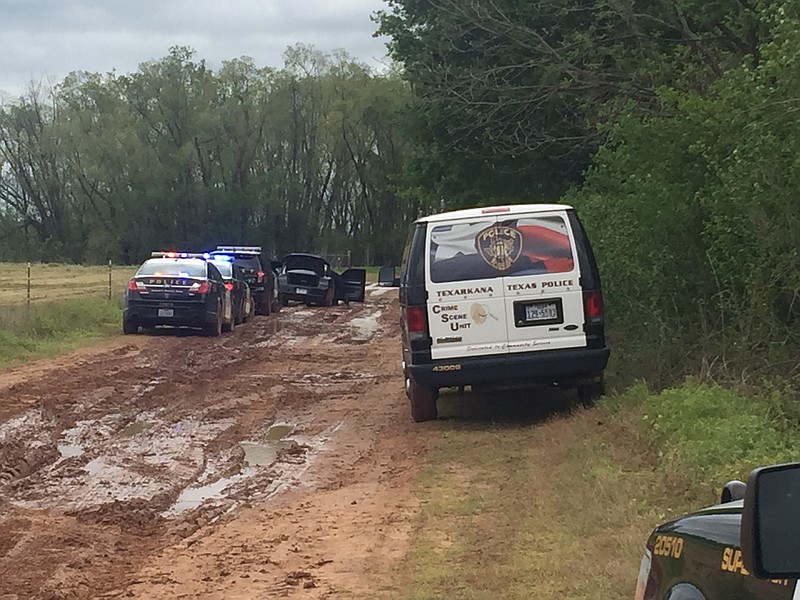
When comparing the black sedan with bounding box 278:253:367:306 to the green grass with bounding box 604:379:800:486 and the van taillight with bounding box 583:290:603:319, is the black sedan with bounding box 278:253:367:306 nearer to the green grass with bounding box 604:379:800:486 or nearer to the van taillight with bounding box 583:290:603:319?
the van taillight with bounding box 583:290:603:319

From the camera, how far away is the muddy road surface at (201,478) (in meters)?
6.73

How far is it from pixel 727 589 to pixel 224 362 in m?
15.5

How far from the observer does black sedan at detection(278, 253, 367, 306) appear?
34.5 m

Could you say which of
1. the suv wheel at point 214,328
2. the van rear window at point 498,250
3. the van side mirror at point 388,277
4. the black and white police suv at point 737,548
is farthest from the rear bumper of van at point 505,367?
the suv wheel at point 214,328

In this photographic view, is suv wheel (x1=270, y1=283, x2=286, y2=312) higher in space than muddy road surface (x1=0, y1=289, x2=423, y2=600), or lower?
higher

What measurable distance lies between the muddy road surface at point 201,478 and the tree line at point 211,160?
56.0 meters

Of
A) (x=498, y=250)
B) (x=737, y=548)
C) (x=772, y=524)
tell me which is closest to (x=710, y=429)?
(x=498, y=250)

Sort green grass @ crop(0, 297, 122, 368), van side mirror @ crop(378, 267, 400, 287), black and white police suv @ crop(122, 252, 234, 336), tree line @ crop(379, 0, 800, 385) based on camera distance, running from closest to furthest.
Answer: tree line @ crop(379, 0, 800, 385) < van side mirror @ crop(378, 267, 400, 287) < green grass @ crop(0, 297, 122, 368) < black and white police suv @ crop(122, 252, 234, 336)

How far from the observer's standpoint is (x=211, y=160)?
75438 mm

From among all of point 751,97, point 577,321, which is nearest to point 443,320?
point 577,321

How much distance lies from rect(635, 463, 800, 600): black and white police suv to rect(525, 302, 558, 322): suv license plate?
23.7 ft

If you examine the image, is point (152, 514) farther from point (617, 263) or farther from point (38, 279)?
point (38, 279)

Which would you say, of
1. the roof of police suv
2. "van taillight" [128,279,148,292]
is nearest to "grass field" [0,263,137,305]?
"van taillight" [128,279,148,292]

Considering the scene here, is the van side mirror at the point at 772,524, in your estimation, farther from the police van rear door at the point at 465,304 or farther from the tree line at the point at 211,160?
the tree line at the point at 211,160
